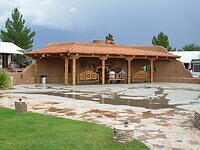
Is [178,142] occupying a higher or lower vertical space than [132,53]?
lower

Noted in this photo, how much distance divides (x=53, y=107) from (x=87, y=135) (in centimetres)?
407

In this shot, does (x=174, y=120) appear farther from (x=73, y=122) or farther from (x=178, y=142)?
(x=73, y=122)

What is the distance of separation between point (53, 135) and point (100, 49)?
16.3m

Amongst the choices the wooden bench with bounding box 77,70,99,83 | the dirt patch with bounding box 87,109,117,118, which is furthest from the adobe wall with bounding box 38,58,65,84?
the dirt patch with bounding box 87,109,117,118

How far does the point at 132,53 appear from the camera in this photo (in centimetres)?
2169

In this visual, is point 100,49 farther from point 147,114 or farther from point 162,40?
point 162,40

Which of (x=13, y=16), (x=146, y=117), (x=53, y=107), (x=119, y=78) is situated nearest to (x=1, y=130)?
(x=53, y=107)

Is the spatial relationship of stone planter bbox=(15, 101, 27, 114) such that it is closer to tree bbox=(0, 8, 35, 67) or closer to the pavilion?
the pavilion

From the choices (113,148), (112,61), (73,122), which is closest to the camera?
(113,148)

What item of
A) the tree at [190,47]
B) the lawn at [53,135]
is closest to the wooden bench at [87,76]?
the lawn at [53,135]

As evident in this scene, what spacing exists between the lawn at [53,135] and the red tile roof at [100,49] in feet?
39.8

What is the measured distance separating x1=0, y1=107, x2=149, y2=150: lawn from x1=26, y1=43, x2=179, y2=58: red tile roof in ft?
39.8

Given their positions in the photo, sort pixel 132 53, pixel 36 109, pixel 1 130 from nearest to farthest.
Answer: pixel 1 130 → pixel 36 109 → pixel 132 53

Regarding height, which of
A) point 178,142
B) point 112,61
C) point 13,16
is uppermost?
point 13,16
